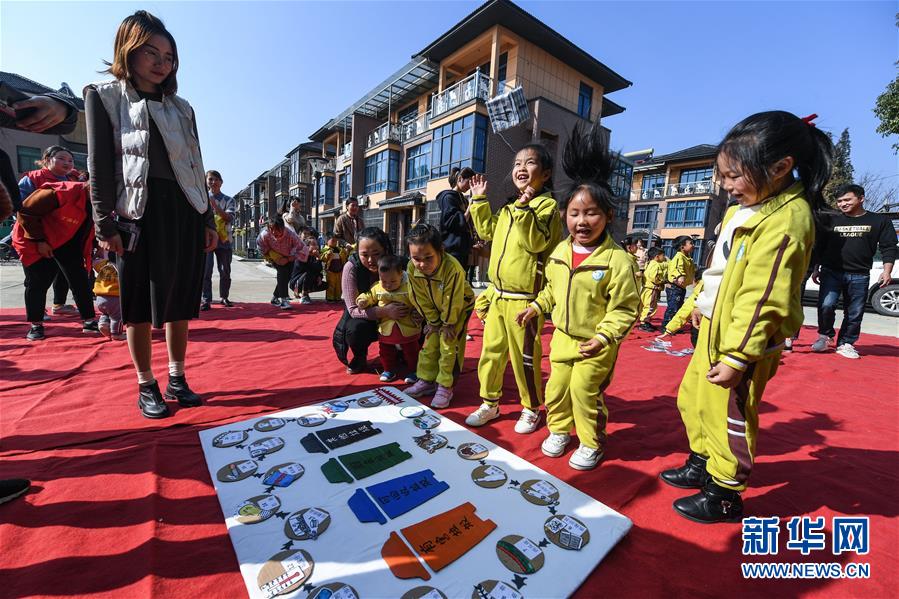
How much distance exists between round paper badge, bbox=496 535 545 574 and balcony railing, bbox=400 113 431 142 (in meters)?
18.3

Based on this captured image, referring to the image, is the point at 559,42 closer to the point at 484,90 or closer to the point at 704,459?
the point at 484,90

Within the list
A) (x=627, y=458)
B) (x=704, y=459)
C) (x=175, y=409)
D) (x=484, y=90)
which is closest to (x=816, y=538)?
(x=704, y=459)

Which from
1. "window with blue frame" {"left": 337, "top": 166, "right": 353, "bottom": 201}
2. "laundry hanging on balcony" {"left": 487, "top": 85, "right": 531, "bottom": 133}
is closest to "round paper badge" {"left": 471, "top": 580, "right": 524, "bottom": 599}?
"laundry hanging on balcony" {"left": 487, "top": 85, "right": 531, "bottom": 133}

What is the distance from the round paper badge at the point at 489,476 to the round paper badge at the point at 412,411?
668mm

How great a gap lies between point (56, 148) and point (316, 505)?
4.69m

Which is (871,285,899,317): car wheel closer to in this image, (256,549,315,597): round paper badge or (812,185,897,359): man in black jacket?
(812,185,897,359): man in black jacket

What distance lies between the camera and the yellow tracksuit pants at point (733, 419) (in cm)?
145

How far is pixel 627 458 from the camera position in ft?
6.73

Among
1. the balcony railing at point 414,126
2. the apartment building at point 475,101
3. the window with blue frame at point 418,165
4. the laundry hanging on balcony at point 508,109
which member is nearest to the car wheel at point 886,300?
the apartment building at point 475,101

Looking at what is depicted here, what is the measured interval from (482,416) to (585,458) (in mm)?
666

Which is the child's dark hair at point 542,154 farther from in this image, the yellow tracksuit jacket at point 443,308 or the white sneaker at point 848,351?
the white sneaker at point 848,351

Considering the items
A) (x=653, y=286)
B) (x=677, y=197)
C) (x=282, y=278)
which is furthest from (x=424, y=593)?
(x=677, y=197)

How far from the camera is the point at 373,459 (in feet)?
6.14

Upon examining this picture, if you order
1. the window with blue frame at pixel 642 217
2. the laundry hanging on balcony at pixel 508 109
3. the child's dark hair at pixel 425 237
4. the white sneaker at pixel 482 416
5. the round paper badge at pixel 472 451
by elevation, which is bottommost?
the round paper badge at pixel 472 451
